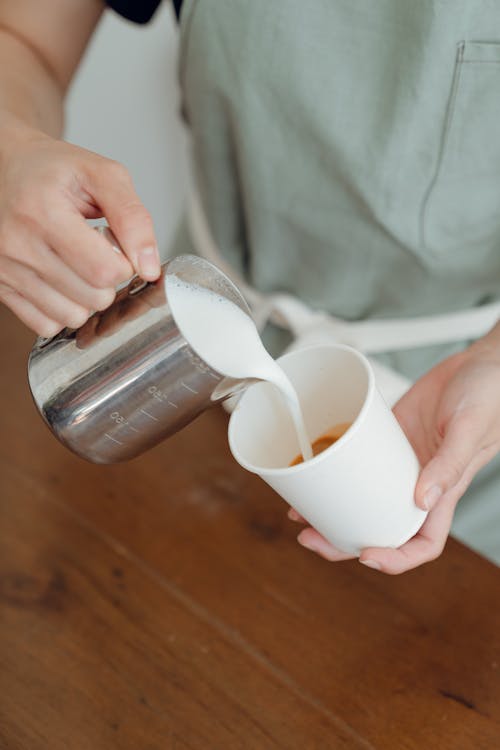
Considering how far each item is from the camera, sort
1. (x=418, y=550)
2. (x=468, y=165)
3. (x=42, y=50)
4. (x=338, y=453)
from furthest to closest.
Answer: (x=42, y=50) < (x=468, y=165) < (x=418, y=550) < (x=338, y=453)

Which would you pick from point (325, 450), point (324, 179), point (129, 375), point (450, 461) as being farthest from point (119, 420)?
point (324, 179)

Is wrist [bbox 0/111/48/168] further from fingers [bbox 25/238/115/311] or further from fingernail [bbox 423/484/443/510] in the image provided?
fingernail [bbox 423/484/443/510]

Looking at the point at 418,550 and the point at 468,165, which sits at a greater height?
the point at 468,165

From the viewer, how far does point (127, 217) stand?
1.66 ft

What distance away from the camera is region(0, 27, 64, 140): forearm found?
76cm

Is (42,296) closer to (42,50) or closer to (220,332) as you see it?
(220,332)

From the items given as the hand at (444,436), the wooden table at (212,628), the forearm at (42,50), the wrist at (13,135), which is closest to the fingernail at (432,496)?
the hand at (444,436)

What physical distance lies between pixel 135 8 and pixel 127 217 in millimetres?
478

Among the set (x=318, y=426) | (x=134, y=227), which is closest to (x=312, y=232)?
(x=318, y=426)

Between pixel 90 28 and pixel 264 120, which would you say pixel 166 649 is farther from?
pixel 90 28

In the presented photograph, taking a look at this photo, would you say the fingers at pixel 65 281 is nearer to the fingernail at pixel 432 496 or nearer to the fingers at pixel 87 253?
the fingers at pixel 87 253

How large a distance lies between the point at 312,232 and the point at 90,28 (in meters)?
0.35

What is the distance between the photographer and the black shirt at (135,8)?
34.1 inches

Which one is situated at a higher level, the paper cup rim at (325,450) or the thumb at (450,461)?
the paper cup rim at (325,450)
